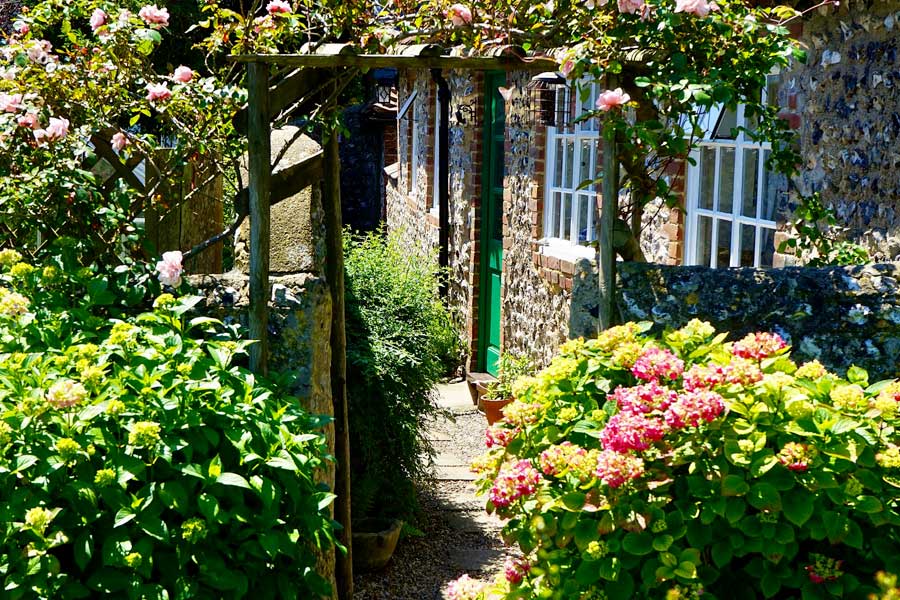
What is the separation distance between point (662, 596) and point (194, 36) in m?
12.5

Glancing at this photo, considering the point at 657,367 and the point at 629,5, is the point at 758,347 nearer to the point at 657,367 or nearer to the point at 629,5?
the point at 657,367

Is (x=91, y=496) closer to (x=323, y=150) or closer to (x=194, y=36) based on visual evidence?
(x=323, y=150)

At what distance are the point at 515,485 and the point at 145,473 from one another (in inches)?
40.7

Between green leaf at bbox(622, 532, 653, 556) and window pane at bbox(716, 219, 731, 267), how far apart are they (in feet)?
9.15

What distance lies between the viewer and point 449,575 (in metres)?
5.38

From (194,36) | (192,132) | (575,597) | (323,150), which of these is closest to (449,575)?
(323,150)

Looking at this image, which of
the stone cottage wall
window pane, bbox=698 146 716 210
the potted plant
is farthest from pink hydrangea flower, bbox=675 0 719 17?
the potted plant

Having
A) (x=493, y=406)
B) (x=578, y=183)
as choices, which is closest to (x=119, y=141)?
(x=578, y=183)

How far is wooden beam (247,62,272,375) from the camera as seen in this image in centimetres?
400

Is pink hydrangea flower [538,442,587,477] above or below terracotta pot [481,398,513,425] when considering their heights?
above

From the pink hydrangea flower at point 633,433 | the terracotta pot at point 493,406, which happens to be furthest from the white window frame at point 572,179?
the pink hydrangea flower at point 633,433

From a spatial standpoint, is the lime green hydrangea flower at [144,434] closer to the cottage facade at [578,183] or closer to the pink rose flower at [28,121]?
the pink rose flower at [28,121]

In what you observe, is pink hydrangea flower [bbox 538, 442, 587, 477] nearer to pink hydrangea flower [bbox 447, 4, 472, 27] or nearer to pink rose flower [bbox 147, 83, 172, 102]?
pink hydrangea flower [bbox 447, 4, 472, 27]

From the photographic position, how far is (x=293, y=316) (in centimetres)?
415
